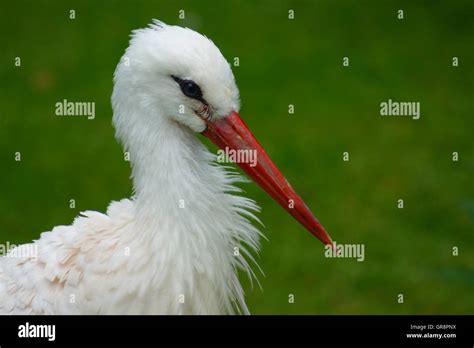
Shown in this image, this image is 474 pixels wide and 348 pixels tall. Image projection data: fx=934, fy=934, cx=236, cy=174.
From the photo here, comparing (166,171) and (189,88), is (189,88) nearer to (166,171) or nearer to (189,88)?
(189,88)

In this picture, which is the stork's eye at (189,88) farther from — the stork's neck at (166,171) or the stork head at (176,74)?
the stork's neck at (166,171)

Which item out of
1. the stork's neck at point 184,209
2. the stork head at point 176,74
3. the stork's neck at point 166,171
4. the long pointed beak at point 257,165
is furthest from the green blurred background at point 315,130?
the stork head at point 176,74

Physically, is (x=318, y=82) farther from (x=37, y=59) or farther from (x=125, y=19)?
(x=37, y=59)

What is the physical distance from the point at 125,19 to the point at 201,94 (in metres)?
6.79

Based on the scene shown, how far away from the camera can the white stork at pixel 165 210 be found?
400 centimetres

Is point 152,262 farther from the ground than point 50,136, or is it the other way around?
point 50,136

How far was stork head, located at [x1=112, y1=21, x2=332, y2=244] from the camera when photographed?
3.96 meters

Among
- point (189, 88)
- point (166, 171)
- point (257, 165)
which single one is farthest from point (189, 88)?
point (257, 165)

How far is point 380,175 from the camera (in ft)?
29.3

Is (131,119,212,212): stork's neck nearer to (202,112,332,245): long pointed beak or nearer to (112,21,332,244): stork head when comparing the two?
(112,21,332,244): stork head

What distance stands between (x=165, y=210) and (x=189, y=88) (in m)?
0.55

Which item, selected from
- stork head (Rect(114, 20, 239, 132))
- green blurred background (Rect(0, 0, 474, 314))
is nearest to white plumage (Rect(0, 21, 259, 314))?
stork head (Rect(114, 20, 239, 132))

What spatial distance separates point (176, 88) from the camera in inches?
158
